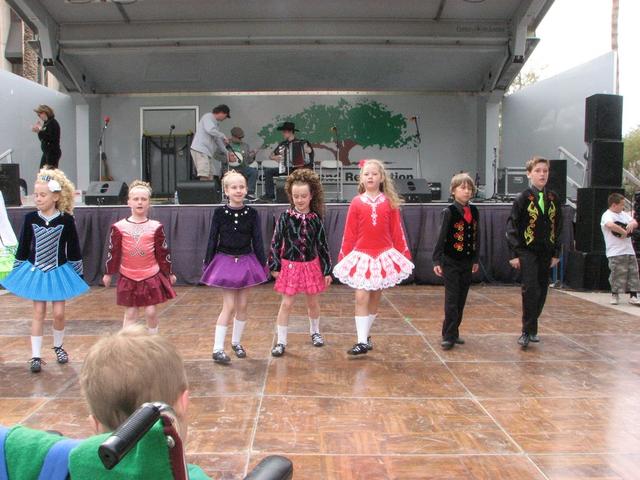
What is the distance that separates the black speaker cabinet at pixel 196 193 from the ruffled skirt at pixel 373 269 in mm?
5707

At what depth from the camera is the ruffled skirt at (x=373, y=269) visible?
5.23 meters

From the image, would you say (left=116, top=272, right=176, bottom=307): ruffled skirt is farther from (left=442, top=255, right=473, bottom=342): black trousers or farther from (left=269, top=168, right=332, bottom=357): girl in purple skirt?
(left=442, top=255, right=473, bottom=342): black trousers

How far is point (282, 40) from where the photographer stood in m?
13.2

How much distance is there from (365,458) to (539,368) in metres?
2.31

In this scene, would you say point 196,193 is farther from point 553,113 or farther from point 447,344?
point 553,113

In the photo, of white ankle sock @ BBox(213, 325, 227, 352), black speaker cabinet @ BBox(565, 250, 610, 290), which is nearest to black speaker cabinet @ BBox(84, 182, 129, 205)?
white ankle sock @ BBox(213, 325, 227, 352)

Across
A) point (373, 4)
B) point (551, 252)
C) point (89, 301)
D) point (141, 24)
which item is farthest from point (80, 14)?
point (551, 252)

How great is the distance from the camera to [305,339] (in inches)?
231

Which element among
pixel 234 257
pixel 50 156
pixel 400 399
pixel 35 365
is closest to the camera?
pixel 400 399

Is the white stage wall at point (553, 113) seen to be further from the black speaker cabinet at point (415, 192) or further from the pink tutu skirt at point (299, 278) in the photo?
the pink tutu skirt at point (299, 278)

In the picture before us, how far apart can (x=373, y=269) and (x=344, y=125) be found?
10613mm

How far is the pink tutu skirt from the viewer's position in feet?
17.3

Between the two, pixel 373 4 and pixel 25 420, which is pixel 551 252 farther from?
pixel 373 4

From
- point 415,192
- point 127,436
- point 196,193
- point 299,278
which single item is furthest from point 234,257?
point 415,192
